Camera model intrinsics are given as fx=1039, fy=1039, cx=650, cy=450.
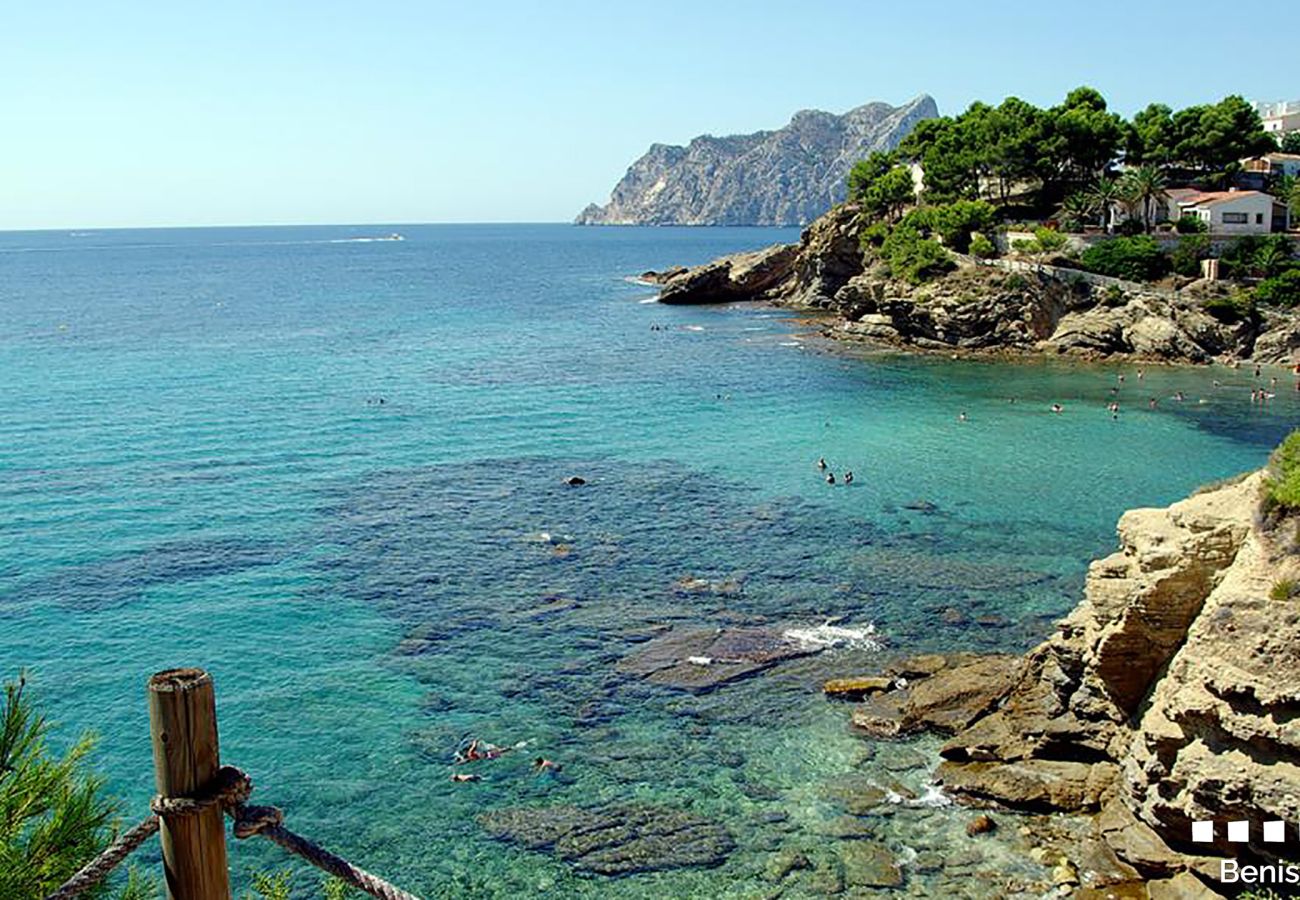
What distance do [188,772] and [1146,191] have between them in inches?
3657

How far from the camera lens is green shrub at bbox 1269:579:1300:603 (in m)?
17.1

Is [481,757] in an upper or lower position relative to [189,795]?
lower

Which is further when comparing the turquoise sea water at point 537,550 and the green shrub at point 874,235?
the green shrub at point 874,235

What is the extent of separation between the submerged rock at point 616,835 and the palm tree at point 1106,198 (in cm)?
7875

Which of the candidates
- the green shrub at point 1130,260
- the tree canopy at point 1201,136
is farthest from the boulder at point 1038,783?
the tree canopy at point 1201,136

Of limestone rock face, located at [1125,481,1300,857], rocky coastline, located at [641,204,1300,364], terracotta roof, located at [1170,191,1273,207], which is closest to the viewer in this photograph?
limestone rock face, located at [1125,481,1300,857]

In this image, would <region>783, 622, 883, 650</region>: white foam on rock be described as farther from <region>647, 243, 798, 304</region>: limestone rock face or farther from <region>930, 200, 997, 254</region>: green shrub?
<region>647, 243, 798, 304</region>: limestone rock face

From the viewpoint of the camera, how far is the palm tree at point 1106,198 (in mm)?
86125

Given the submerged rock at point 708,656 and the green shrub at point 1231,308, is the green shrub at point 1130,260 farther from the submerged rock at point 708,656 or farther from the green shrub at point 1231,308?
the submerged rock at point 708,656

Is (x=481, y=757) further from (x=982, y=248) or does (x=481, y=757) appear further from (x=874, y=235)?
(x=874, y=235)

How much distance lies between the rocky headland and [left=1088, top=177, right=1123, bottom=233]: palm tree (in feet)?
235

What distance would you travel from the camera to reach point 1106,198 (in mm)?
86812

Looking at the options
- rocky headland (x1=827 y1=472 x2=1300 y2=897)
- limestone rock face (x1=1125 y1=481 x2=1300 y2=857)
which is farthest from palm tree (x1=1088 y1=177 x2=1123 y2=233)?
limestone rock face (x1=1125 y1=481 x2=1300 y2=857)

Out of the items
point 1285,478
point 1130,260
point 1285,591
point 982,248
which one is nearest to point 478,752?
point 1285,591
